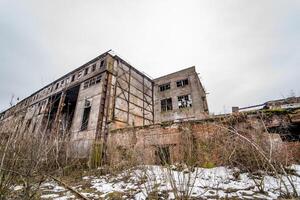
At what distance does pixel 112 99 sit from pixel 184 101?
8820 millimetres

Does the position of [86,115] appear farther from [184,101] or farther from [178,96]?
[184,101]

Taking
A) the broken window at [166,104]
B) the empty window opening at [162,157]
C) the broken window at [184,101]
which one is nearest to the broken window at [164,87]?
the broken window at [166,104]

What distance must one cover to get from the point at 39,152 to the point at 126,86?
12.2 meters

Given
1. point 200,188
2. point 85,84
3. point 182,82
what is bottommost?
point 200,188

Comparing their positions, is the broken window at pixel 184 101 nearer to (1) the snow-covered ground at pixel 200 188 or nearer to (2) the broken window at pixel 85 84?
(2) the broken window at pixel 85 84

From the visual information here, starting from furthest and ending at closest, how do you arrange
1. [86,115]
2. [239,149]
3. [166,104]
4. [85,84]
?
[166,104]
[85,84]
[86,115]
[239,149]

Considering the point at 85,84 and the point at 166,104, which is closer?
the point at 85,84

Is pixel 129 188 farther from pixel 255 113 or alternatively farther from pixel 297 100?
pixel 297 100

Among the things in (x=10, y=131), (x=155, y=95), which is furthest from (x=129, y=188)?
(x=155, y=95)

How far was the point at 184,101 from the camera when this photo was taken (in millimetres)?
18500

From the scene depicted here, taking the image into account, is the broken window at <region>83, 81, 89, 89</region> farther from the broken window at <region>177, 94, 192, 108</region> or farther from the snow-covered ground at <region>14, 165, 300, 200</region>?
the broken window at <region>177, 94, 192, 108</region>

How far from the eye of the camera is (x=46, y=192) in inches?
202

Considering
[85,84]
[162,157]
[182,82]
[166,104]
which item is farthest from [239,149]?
[182,82]

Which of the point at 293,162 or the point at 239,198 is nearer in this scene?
the point at 239,198
